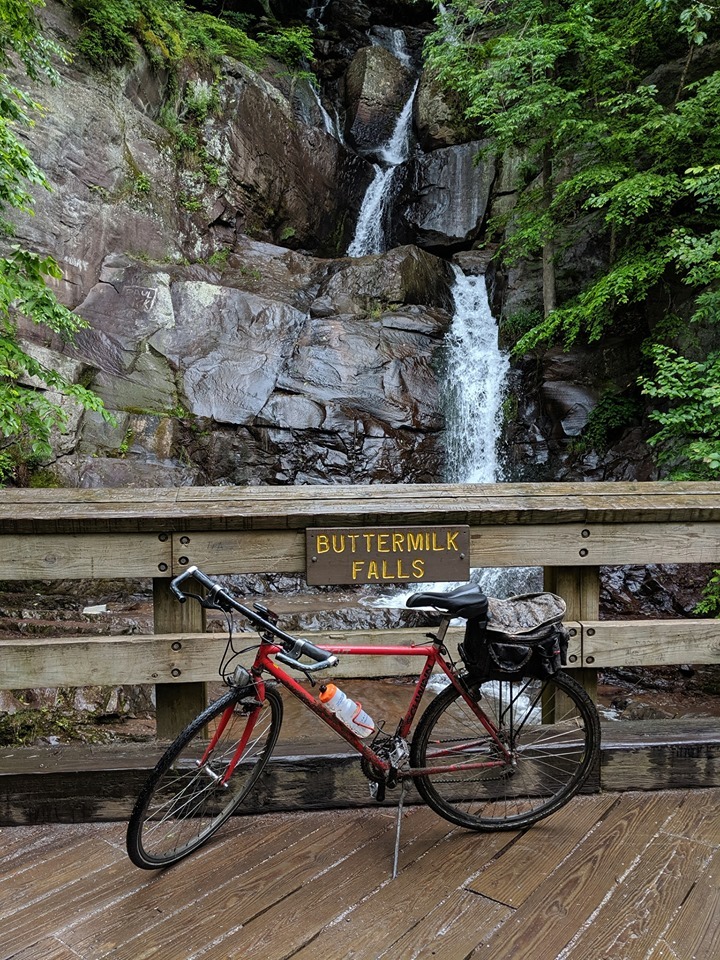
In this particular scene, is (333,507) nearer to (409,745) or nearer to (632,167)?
(409,745)

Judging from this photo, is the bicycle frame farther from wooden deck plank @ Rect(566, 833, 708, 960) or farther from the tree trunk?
the tree trunk

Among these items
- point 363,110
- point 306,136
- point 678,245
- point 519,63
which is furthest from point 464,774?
point 363,110

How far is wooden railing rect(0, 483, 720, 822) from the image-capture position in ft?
8.11

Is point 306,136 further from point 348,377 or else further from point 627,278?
point 627,278

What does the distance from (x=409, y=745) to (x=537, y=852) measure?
0.58 m

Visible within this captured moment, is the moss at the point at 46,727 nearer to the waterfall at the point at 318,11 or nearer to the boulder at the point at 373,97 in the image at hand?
the boulder at the point at 373,97

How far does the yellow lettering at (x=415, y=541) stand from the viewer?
2521 mm

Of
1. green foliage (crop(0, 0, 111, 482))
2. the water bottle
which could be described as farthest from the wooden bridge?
green foliage (crop(0, 0, 111, 482))

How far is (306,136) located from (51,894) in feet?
52.9

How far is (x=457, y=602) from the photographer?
2240mm

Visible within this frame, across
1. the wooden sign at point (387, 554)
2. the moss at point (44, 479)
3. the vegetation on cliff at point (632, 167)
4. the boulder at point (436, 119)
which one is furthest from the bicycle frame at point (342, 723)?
the boulder at point (436, 119)

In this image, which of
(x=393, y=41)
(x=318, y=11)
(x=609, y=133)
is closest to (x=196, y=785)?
(x=609, y=133)

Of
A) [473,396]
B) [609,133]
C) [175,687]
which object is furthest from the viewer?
[473,396]

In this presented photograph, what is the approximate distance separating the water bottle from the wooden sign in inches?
15.9
